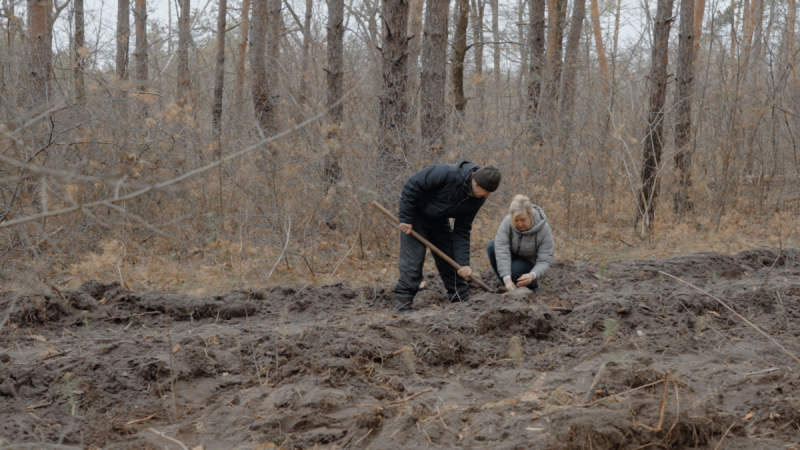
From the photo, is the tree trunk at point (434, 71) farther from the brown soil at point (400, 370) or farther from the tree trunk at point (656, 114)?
the brown soil at point (400, 370)

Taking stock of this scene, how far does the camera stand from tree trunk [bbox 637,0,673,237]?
429 inches

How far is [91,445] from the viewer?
369 centimetres

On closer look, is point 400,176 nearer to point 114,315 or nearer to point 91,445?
point 114,315

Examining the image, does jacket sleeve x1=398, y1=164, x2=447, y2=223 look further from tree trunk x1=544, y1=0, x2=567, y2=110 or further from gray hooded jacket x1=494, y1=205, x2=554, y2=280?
tree trunk x1=544, y1=0, x2=567, y2=110

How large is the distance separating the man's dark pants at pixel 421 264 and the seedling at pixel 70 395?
3158 mm

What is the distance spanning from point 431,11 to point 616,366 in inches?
287

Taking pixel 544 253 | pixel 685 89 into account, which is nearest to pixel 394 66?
pixel 544 253

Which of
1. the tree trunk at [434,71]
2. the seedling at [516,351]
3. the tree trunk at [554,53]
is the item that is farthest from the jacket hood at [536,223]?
the tree trunk at [554,53]

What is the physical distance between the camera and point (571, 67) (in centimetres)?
1238

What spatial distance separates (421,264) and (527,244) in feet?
3.75

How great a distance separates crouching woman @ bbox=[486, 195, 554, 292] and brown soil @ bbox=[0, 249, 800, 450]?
1.01ft

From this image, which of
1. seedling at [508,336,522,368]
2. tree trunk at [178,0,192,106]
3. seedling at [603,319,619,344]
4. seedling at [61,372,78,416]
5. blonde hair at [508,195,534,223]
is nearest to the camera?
seedling at [61,372,78,416]

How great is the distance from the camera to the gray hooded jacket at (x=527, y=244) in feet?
21.5

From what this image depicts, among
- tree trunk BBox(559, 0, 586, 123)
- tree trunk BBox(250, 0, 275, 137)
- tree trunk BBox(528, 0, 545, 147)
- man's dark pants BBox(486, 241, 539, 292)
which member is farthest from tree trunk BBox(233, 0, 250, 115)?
A: man's dark pants BBox(486, 241, 539, 292)
